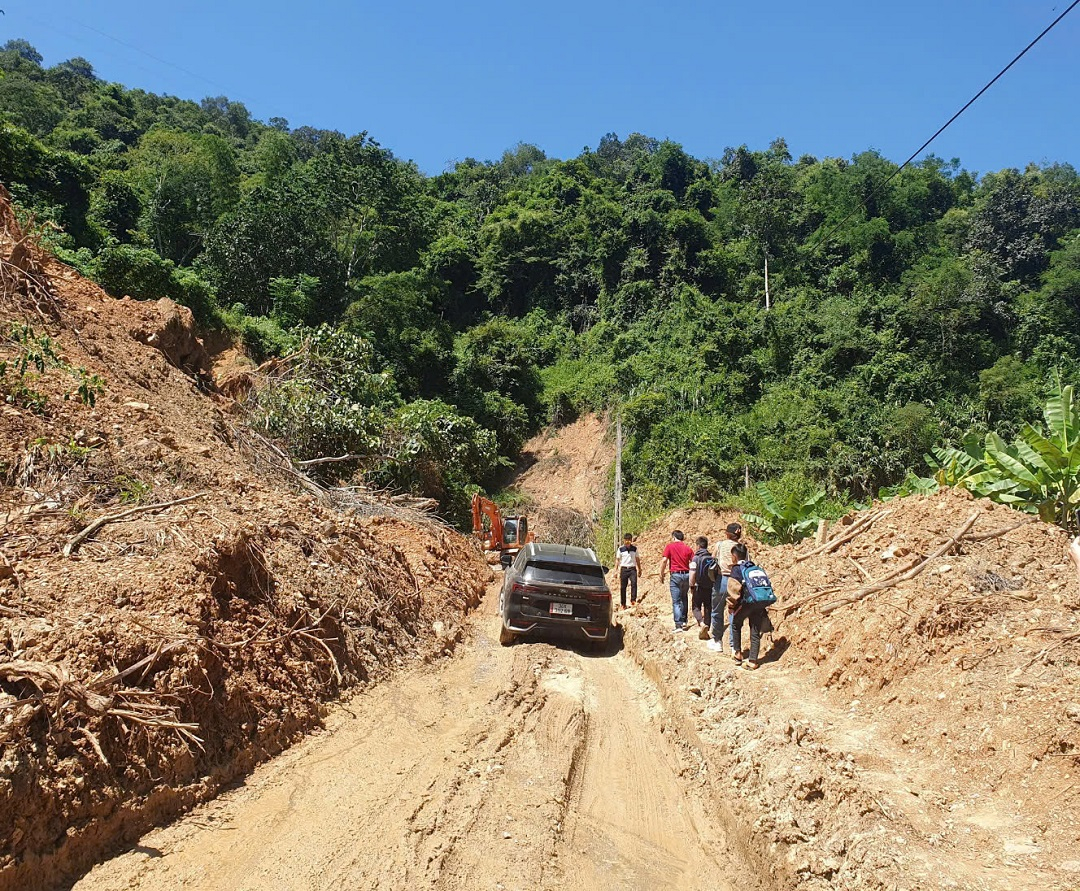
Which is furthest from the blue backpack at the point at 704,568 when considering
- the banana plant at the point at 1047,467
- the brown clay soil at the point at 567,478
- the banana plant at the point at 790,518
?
the brown clay soil at the point at 567,478

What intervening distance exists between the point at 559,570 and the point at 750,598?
10.2ft

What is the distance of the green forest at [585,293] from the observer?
2402 cm

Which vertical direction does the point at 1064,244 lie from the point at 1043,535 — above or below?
above

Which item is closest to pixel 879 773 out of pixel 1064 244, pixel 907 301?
pixel 907 301

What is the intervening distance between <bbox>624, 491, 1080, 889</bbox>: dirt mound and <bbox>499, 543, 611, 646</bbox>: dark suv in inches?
37.5

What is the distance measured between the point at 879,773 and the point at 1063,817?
116cm

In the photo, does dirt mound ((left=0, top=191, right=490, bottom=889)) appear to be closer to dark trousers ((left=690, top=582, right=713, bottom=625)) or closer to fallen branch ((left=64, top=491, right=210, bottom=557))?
fallen branch ((left=64, top=491, right=210, bottom=557))

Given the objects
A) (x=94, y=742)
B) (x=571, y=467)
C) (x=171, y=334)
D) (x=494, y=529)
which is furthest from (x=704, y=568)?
(x=571, y=467)

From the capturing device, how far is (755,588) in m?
7.71

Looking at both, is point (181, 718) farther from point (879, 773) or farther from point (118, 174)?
point (118, 174)

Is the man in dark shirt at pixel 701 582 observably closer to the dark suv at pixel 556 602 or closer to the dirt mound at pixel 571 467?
the dark suv at pixel 556 602

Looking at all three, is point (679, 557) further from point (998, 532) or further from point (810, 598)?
point (998, 532)

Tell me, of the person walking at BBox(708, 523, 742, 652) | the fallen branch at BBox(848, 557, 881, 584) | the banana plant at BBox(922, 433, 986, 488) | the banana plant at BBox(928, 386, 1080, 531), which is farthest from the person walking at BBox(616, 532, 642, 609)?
the banana plant at BBox(928, 386, 1080, 531)

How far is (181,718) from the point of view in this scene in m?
4.85
